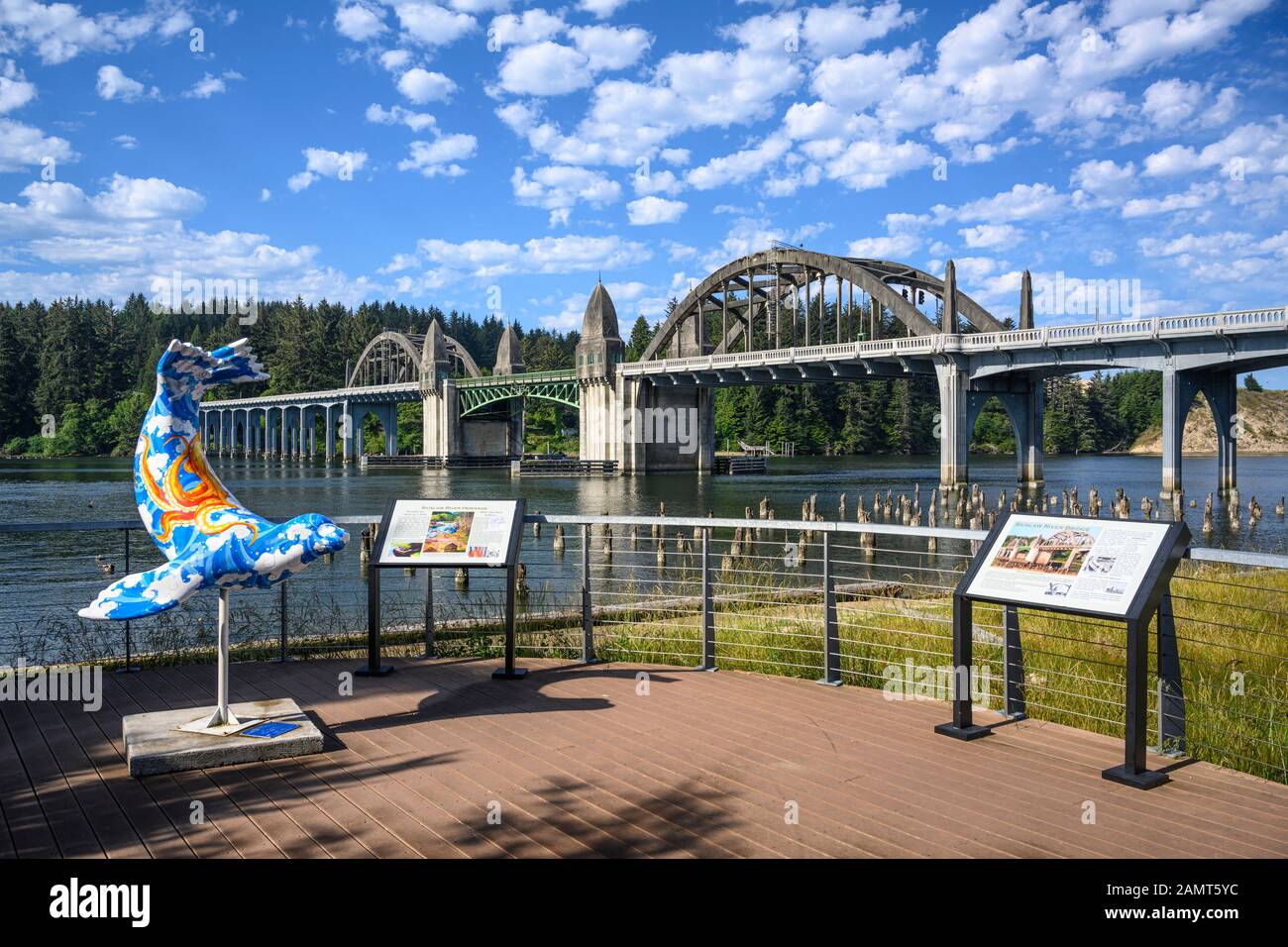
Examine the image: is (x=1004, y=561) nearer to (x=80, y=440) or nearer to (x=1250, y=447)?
(x=80, y=440)

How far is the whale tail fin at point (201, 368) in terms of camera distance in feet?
19.1

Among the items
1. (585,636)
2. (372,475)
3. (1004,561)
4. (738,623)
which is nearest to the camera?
(1004,561)

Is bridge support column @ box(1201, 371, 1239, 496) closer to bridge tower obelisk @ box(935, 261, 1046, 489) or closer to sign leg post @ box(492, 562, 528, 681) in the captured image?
bridge tower obelisk @ box(935, 261, 1046, 489)

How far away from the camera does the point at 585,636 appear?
26.7ft

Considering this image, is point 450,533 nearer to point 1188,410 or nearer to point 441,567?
point 441,567

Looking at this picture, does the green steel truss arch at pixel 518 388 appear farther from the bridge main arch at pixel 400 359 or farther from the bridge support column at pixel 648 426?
the bridge main arch at pixel 400 359

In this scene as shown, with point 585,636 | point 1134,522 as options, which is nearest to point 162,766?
point 585,636

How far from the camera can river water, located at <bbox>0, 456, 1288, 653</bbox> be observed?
2281 cm

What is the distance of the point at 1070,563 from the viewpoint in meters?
5.45

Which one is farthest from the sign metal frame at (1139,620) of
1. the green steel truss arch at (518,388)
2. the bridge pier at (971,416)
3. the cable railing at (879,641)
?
the green steel truss arch at (518,388)

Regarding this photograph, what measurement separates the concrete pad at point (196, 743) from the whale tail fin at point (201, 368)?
75.7 inches

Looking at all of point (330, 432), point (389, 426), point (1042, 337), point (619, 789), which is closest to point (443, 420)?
point (389, 426)
